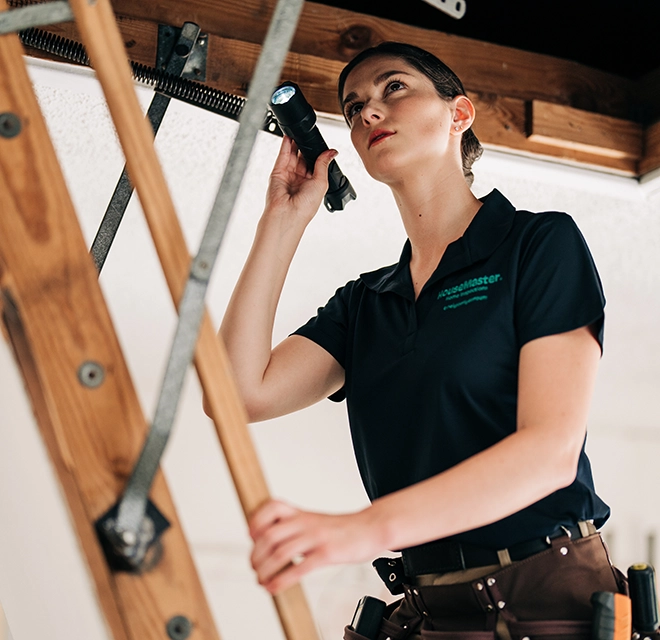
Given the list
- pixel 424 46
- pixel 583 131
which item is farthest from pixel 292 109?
pixel 583 131

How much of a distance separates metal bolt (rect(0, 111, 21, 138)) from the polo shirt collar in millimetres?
812

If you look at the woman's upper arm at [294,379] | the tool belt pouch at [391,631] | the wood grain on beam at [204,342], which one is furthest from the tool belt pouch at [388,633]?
the wood grain on beam at [204,342]

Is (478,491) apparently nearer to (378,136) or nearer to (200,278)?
(200,278)

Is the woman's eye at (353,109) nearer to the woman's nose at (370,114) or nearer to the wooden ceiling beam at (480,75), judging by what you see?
the woman's nose at (370,114)

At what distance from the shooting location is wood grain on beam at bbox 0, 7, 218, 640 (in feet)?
2.68

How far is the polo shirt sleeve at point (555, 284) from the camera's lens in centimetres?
130

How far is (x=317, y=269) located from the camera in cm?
A: 367

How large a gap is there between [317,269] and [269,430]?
78 cm

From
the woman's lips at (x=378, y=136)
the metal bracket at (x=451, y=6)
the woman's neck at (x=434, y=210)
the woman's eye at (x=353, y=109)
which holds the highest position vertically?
the woman's eye at (x=353, y=109)

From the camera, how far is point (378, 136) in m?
1.69

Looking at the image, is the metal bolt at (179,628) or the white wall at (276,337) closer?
the metal bolt at (179,628)

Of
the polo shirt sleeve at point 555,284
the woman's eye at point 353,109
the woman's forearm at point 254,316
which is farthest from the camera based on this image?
the woman's eye at point 353,109

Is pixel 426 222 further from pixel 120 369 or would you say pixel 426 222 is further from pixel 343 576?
pixel 343 576

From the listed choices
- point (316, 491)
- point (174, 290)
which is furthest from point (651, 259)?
point (174, 290)
